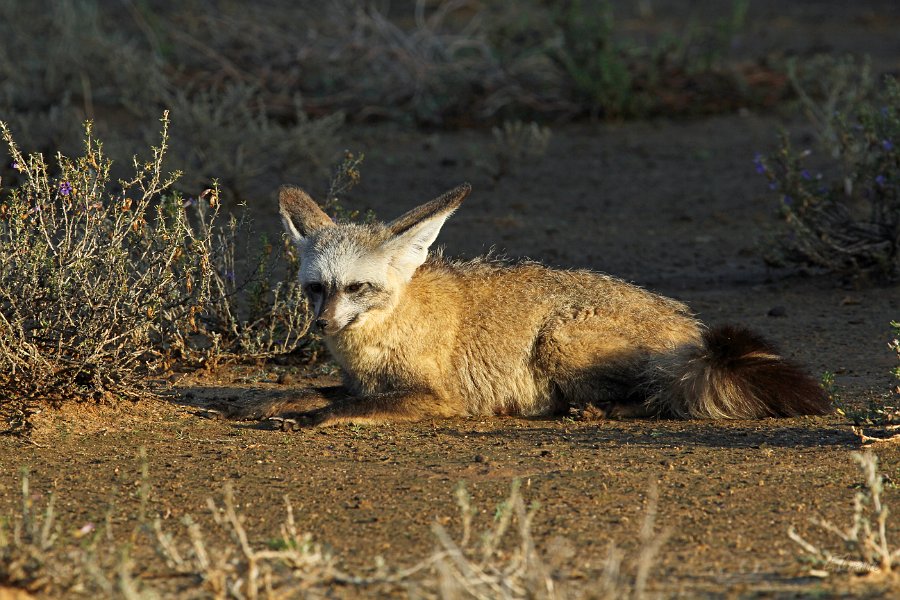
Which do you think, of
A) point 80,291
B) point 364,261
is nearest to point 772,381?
point 364,261

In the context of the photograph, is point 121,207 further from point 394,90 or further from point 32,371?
point 394,90

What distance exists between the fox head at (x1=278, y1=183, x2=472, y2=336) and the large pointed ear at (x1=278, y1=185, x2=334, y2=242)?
28mm

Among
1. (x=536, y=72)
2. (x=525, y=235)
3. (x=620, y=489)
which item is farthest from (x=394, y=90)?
(x=620, y=489)

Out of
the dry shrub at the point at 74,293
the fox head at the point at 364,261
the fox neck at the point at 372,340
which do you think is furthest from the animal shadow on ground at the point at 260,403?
the fox head at the point at 364,261

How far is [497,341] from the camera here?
6.14 metres

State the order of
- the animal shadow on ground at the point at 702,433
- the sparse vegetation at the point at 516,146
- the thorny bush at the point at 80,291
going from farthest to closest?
the sparse vegetation at the point at 516,146 → the thorny bush at the point at 80,291 → the animal shadow on ground at the point at 702,433

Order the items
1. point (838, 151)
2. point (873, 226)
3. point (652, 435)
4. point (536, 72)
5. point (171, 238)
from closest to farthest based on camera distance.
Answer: point (652, 435)
point (171, 238)
point (873, 226)
point (838, 151)
point (536, 72)

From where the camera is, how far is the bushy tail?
18.8 ft

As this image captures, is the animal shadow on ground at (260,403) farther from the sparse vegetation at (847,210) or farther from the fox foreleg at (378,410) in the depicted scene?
the sparse vegetation at (847,210)

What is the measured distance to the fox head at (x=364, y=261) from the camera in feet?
18.9

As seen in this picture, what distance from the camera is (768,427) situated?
5617 millimetres

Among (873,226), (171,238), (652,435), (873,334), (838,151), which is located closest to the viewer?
(652,435)

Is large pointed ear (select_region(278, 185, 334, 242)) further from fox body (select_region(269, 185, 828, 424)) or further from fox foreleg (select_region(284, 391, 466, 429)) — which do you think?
fox foreleg (select_region(284, 391, 466, 429))

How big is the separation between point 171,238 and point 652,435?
253cm
